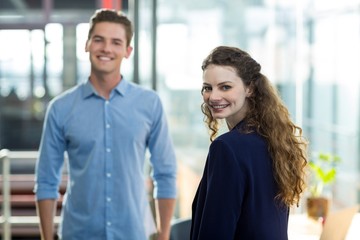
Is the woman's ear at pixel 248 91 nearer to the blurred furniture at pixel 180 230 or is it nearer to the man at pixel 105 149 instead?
the man at pixel 105 149

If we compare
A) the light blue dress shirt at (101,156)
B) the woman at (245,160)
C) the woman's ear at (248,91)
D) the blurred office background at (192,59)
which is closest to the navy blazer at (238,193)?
the woman at (245,160)

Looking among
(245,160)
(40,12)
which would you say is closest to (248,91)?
(245,160)

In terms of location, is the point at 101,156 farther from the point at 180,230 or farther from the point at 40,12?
the point at 40,12

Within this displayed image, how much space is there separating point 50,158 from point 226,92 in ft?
2.53

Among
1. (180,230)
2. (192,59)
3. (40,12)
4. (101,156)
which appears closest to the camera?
(101,156)

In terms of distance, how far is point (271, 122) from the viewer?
55.2 inches

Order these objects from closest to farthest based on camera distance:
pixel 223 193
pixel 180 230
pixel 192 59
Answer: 1. pixel 223 193
2. pixel 180 230
3. pixel 192 59

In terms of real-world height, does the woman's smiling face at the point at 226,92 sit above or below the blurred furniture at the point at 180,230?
above

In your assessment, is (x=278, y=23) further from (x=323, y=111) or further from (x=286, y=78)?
(x=323, y=111)

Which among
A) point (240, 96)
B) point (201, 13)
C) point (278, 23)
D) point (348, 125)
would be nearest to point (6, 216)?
point (201, 13)

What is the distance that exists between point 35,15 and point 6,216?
2574 mm

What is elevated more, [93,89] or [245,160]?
[93,89]

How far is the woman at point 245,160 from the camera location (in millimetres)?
1312

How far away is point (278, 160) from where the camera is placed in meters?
1.36
